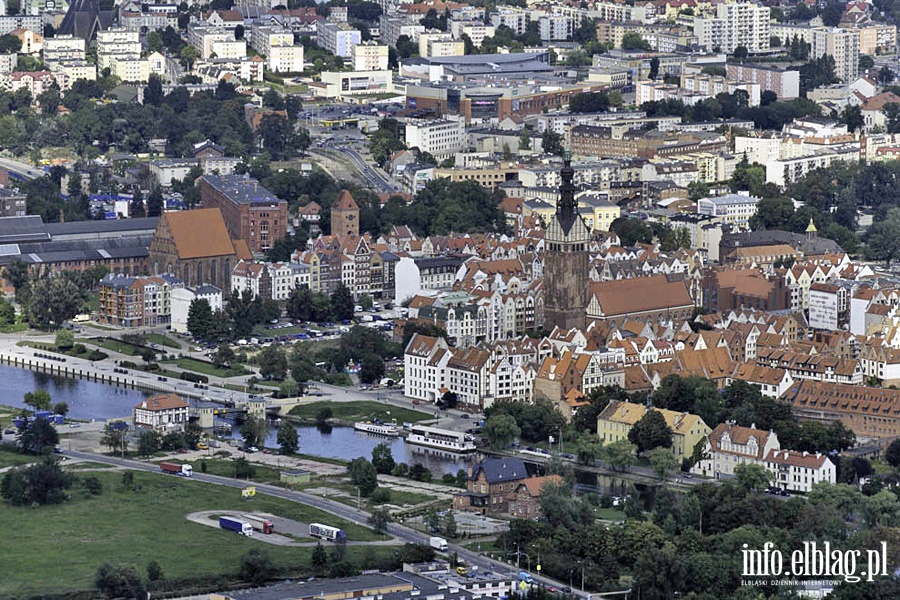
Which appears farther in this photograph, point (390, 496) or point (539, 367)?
point (539, 367)

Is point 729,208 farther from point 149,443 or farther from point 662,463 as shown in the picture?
point 149,443

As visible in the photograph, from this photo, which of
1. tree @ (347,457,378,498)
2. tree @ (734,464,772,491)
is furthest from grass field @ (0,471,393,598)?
tree @ (734,464,772,491)

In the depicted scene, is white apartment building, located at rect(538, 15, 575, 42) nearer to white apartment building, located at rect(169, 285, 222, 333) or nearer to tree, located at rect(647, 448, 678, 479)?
white apartment building, located at rect(169, 285, 222, 333)

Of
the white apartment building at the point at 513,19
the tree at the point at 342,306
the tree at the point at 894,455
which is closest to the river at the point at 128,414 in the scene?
the tree at the point at 342,306

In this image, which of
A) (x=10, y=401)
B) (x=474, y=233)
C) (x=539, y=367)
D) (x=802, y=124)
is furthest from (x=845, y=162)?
(x=10, y=401)

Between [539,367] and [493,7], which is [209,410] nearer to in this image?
[539,367]

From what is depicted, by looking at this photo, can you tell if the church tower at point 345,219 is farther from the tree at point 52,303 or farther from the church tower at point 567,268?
the church tower at point 567,268
